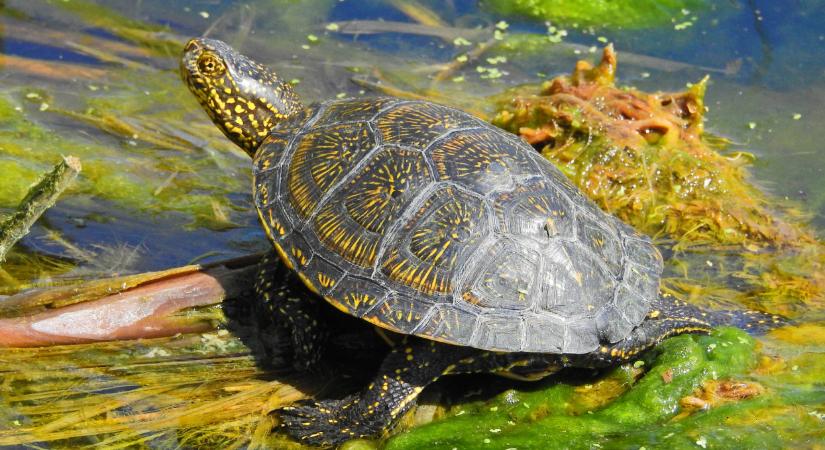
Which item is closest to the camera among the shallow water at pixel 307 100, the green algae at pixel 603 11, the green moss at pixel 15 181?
the shallow water at pixel 307 100

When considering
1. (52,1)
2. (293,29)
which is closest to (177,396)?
(293,29)

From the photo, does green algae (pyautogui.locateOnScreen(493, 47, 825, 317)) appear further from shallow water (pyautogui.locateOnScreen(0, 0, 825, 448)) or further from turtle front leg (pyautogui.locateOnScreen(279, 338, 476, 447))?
turtle front leg (pyautogui.locateOnScreen(279, 338, 476, 447))

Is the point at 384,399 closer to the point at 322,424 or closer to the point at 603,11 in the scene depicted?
the point at 322,424

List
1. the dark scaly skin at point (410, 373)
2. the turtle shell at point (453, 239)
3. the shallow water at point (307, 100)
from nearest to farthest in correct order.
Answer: the turtle shell at point (453, 239) < the dark scaly skin at point (410, 373) < the shallow water at point (307, 100)

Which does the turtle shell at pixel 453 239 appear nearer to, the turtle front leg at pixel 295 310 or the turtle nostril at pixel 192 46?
the turtle front leg at pixel 295 310

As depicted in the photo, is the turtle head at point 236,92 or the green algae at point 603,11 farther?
the green algae at point 603,11

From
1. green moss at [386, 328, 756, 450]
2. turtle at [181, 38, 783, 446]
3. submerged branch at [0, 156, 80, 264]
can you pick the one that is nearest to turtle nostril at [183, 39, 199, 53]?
turtle at [181, 38, 783, 446]

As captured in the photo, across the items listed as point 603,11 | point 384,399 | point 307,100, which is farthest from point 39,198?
point 603,11

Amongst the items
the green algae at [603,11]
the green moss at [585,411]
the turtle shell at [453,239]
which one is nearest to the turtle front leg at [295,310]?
the turtle shell at [453,239]
